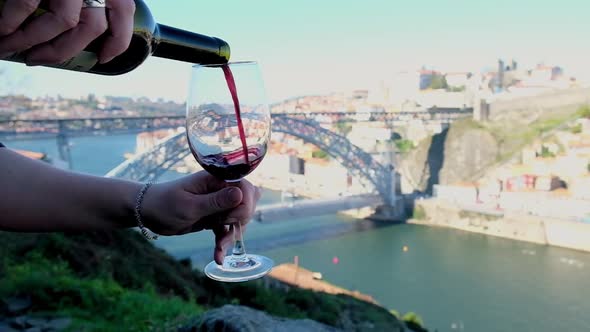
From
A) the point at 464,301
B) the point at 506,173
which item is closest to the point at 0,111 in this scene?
the point at 464,301

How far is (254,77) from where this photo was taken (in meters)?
0.50

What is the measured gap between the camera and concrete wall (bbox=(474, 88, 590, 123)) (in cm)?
1770

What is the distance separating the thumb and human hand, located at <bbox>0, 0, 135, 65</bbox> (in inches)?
6.9

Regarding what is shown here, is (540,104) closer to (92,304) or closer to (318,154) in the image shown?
(318,154)

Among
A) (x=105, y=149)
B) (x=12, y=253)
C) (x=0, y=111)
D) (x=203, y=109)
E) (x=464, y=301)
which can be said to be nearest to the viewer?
(x=203, y=109)

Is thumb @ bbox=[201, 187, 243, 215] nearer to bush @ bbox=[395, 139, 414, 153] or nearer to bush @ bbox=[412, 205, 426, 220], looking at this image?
bush @ bbox=[412, 205, 426, 220]

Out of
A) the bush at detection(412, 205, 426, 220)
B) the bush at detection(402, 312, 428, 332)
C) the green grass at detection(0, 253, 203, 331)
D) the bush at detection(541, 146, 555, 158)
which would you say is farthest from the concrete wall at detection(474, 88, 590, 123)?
the green grass at detection(0, 253, 203, 331)

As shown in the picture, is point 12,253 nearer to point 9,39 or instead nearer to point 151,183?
point 151,183

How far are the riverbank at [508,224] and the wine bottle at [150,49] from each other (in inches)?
518

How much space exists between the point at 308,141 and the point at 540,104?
8.70 meters

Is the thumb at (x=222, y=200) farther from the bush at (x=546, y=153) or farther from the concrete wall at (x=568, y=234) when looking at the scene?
the bush at (x=546, y=153)

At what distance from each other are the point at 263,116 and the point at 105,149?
23.3 m

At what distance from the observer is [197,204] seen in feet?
1.64

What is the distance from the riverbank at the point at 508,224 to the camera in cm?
1214
